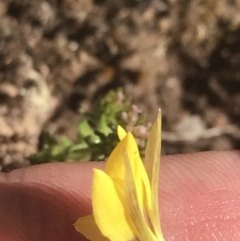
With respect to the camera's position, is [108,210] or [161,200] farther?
[161,200]

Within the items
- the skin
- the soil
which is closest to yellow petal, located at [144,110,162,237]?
the skin

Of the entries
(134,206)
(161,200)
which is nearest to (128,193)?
Result: (134,206)

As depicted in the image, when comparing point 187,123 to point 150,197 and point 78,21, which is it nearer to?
point 78,21

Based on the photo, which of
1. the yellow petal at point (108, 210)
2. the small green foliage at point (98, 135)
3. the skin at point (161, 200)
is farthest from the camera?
the small green foliage at point (98, 135)

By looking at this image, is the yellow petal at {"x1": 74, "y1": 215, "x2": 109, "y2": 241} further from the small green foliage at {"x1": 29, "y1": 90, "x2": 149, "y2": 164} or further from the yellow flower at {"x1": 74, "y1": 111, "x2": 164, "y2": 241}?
the small green foliage at {"x1": 29, "y1": 90, "x2": 149, "y2": 164}

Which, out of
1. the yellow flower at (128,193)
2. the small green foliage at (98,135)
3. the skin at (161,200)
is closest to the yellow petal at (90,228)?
the yellow flower at (128,193)

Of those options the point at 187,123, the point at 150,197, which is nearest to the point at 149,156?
the point at 150,197

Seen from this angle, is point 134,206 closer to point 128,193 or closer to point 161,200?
point 128,193

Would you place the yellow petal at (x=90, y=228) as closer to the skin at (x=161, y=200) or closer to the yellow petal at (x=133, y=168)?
the yellow petal at (x=133, y=168)
